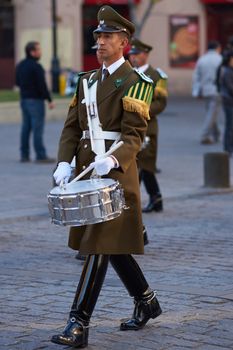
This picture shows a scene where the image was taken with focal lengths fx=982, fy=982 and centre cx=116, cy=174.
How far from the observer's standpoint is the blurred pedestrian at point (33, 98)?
15.7m

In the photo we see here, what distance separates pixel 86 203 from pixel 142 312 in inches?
40.2

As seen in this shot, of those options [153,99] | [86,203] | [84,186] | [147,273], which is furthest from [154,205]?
[86,203]

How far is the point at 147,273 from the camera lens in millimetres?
8000

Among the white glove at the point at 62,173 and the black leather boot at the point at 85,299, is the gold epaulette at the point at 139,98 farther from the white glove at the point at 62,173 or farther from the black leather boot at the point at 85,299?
the black leather boot at the point at 85,299

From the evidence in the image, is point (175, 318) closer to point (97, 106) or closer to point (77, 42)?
point (97, 106)

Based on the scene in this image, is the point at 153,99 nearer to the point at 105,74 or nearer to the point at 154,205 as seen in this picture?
the point at 154,205

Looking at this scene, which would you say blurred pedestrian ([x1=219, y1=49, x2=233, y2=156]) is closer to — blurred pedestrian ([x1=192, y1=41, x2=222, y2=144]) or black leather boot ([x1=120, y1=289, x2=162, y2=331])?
blurred pedestrian ([x1=192, y1=41, x2=222, y2=144])

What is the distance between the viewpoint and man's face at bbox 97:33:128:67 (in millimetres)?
5859

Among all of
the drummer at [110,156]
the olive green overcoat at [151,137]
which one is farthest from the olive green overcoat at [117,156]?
the olive green overcoat at [151,137]

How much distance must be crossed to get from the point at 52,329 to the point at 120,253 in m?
0.75

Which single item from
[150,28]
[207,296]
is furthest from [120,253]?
[150,28]

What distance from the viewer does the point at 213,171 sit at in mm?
13297

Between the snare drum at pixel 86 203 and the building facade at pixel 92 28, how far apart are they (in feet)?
91.0

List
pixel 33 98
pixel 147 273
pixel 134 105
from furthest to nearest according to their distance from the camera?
pixel 33 98
pixel 147 273
pixel 134 105
